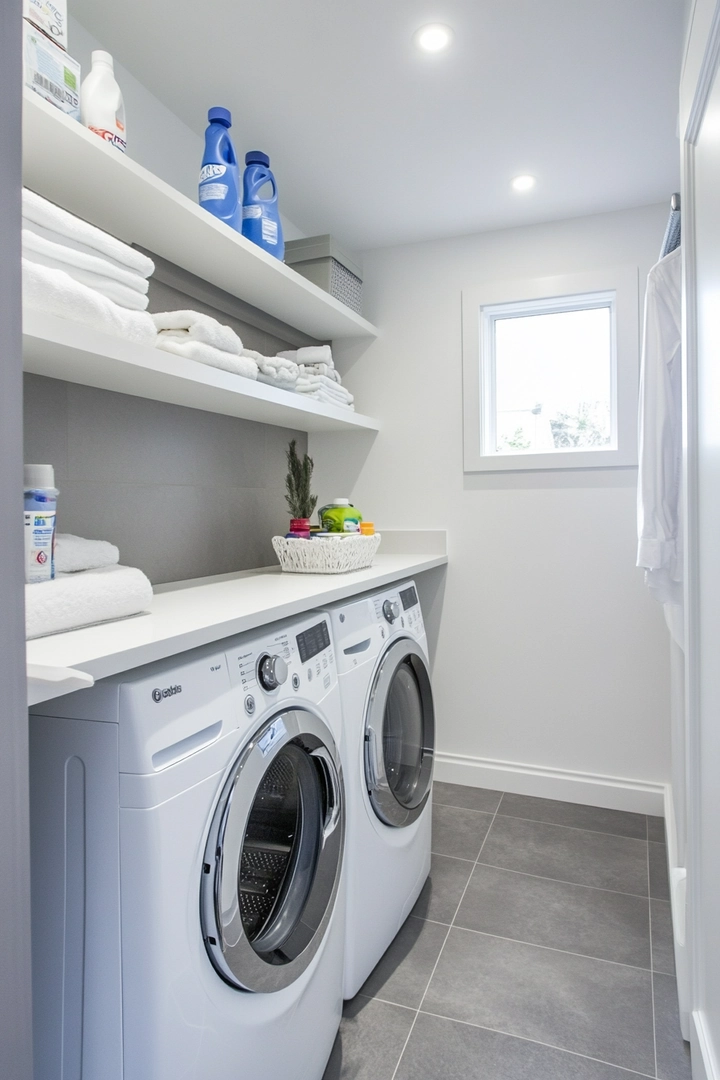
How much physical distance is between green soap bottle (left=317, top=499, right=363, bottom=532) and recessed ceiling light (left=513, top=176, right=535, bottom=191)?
49.2 inches

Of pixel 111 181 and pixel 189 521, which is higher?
pixel 111 181

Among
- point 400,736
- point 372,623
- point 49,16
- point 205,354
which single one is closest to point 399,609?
point 372,623

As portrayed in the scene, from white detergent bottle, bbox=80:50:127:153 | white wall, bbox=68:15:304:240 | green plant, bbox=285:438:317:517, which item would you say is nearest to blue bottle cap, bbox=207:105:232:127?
white wall, bbox=68:15:304:240

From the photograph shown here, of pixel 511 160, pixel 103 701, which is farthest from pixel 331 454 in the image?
pixel 103 701

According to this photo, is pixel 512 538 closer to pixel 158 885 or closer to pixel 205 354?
pixel 205 354

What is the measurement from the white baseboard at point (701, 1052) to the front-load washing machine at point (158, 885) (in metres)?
0.70

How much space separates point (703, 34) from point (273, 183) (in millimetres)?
1224

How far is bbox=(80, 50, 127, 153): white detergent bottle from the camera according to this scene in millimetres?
1298

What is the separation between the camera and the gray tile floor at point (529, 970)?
1.37 metres

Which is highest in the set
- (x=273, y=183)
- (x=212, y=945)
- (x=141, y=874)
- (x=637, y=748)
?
(x=273, y=183)

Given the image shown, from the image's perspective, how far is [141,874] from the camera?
0.86m

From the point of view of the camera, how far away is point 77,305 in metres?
1.17

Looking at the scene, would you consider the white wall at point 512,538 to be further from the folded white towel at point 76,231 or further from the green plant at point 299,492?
the folded white towel at point 76,231

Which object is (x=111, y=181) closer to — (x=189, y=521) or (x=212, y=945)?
(x=189, y=521)
